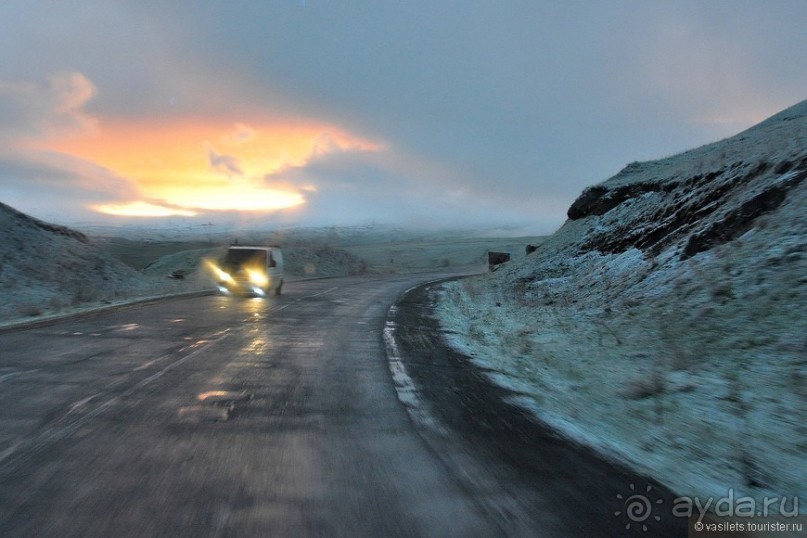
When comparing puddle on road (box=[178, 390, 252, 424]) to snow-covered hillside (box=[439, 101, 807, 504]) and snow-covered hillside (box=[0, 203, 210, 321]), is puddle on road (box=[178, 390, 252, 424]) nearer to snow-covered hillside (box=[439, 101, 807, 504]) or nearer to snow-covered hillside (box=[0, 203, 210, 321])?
snow-covered hillside (box=[439, 101, 807, 504])

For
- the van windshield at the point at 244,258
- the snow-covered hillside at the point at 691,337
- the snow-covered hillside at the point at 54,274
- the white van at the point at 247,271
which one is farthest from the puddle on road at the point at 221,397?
the van windshield at the point at 244,258

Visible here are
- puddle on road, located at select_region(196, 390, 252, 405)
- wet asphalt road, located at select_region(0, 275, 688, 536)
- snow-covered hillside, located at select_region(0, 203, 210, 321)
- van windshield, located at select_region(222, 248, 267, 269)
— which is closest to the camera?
wet asphalt road, located at select_region(0, 275, 688, 536)

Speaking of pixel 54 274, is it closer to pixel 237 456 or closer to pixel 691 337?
pixel 237 456

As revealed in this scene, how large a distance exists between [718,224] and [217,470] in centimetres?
1266

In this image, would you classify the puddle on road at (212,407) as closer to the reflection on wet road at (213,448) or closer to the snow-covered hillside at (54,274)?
the reflection on wet road at (213,448)

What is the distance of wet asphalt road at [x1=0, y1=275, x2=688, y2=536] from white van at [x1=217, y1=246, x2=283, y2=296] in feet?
40.6

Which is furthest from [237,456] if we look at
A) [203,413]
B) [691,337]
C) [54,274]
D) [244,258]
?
[54,274]

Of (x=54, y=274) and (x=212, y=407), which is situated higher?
(x=54, y=274)

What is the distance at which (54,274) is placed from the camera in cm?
2155

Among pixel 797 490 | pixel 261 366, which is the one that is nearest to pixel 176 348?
pixel 261 366

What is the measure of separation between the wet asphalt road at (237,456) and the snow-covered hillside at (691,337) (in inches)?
48.7

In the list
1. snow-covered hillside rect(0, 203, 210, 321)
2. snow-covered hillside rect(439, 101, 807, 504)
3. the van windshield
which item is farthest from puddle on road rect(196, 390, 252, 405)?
the van windshield

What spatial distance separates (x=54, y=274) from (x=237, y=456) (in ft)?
71.0

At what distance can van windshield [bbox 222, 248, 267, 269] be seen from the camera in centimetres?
2161
